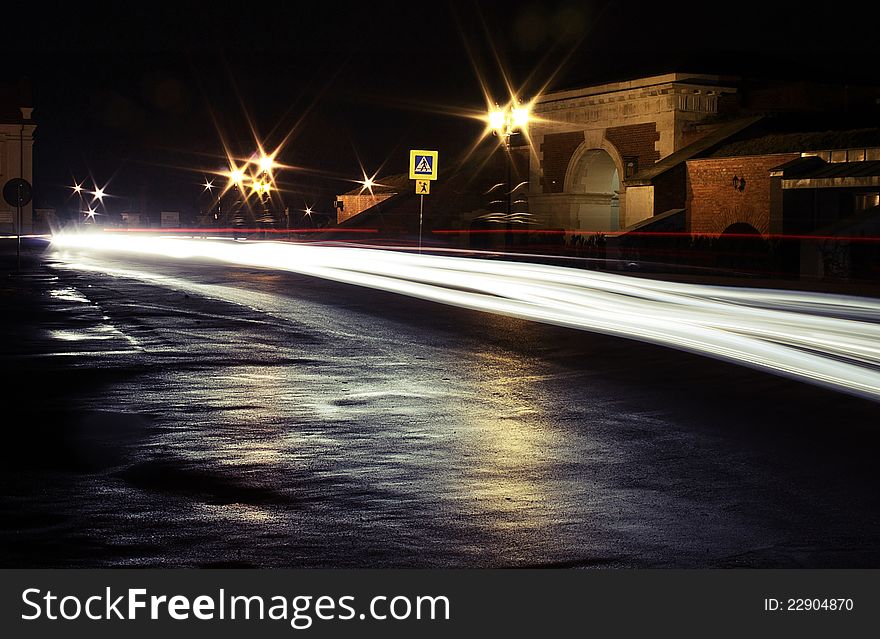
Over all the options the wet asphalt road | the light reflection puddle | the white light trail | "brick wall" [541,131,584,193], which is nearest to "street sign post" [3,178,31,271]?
the light reflection puddle

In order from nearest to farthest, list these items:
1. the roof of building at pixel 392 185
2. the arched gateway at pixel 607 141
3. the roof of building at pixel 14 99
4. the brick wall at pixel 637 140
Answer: the arched gateway at pixel 607 141
the brick wall at pixel 637 140
the roof of building at pixel 392 185
the roof of building at pixel 14 99

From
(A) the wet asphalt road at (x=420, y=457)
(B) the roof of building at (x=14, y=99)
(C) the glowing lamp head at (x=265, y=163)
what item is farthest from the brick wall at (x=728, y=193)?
(B) the roof of building at (x=14, y=99)

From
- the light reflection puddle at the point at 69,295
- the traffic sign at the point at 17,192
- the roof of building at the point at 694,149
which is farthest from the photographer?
the roof of building at the point at 694,149

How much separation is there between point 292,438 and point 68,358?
18.1 feet

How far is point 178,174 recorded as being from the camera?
4510 inches

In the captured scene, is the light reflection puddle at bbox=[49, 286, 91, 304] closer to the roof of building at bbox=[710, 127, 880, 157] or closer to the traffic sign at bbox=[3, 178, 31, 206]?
the traffic sign at bbox=[3, 178, 31, 206]

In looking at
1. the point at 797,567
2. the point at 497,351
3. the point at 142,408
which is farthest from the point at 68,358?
the point at 797,567

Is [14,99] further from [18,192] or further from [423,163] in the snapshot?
[18,192]

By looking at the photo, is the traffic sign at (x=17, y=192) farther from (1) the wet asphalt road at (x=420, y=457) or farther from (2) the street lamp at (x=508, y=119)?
(2) the street lamp at (x=508, y=119)

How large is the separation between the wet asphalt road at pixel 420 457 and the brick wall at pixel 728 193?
24.2m

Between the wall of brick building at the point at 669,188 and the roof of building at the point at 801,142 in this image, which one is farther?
the wall of brick building at the point at 669,188

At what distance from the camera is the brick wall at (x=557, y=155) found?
51688 mm

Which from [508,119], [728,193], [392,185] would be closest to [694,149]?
[728,193]

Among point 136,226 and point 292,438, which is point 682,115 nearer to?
point 292,438
